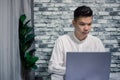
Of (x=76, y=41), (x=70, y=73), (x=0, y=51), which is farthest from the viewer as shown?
(x=0, y=51)

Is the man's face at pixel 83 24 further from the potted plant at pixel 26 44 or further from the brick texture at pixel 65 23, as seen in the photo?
the potted plant at pixel 26 44

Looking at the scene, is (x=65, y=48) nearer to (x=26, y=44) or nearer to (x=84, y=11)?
(x=84, y=11)

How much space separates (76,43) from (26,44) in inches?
41.2

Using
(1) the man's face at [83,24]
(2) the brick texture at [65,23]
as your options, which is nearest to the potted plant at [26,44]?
(2) the brick texture at [65,23]

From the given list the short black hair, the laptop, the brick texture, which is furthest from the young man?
the brick texture

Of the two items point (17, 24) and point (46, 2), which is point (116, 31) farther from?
point (17, 24)

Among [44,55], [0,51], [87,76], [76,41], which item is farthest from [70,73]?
[0,51]

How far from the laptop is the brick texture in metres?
1.23

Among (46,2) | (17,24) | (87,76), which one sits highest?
(46,2)

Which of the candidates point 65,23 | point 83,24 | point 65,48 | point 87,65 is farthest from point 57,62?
point 65,23

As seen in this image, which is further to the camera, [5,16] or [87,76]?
[5,16]

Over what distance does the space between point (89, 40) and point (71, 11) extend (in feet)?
2.06

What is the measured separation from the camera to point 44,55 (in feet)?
8.71

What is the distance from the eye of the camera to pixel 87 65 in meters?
1.39
